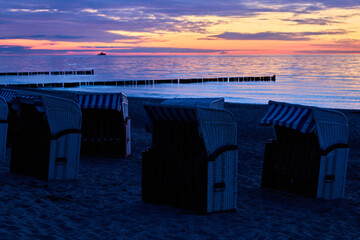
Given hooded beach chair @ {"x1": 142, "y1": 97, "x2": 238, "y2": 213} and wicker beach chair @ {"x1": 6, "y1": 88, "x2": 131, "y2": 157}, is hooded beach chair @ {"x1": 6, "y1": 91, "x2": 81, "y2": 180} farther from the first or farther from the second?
wicker beach chair @ {"x1": 6, "y1": 88, "x2": 131, "y2": 157}

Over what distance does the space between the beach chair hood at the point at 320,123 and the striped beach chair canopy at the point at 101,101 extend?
17.4ft

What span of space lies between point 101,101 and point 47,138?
3.21 m

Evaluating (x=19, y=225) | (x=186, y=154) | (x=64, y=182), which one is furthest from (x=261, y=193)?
(x=19, y=225)

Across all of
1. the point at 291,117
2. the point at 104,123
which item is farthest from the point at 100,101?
the point at 291,117

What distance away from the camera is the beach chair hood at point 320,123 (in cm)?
817

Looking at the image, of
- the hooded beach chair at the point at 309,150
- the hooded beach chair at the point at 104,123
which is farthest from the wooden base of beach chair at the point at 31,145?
the hooded beach chair at the point at 309,150

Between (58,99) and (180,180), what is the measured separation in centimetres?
349

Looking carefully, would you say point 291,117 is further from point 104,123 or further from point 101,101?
point 104,123

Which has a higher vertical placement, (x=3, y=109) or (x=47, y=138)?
(x=3, y=109)

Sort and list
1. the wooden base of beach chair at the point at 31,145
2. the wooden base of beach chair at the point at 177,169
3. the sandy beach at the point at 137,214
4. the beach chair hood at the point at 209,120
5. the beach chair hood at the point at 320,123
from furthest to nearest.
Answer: the wooden base of beach chair at the point at 31,145 < the beach chair hood at the point at 320,123 < the wooden base of beach chair at the point at 177,169 < the beach chair hood at the point at 209,120 < the sandy beach at the point at 137,214

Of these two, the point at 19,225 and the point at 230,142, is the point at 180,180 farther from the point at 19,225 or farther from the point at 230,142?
the point at 19,225

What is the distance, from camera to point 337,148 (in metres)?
8.42

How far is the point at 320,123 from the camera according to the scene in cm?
814

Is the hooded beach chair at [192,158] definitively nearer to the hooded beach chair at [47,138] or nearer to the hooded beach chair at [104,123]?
the hooded beach chair at [47,138]
